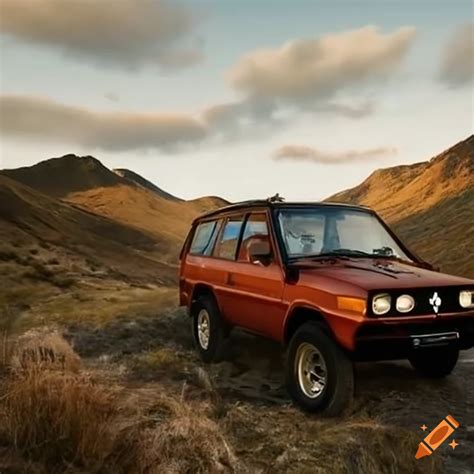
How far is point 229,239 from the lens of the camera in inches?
309

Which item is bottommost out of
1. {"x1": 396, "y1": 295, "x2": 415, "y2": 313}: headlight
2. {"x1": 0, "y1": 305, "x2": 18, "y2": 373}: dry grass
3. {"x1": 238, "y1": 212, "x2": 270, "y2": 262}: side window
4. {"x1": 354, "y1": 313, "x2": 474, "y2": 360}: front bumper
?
{"x1": 0, "y1": 305, "x2": 18, "y2": 373}: dry grass

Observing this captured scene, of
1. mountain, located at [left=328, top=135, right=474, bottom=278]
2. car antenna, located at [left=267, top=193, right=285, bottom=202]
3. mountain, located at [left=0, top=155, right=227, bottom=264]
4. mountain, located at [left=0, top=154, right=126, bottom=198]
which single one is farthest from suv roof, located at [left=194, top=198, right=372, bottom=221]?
mountain, located at [left=0, top=154, right=126, bottom=198]

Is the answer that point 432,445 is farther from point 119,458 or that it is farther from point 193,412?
point 119,458

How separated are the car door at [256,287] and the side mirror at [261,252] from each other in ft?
0.11

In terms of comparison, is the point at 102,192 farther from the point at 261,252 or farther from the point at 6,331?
the point at 261,252

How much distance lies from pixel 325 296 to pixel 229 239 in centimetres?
256

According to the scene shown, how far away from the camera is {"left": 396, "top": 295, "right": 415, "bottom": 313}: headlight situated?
5.31 m

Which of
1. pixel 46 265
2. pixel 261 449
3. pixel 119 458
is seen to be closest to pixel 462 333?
pixel 261 449

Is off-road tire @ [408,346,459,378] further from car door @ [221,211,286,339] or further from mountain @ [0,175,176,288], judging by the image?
mountain @ [0,175,176,288]

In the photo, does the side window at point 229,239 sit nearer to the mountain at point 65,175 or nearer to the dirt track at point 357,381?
the dirt track at point 357,381

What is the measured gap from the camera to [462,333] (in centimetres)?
564

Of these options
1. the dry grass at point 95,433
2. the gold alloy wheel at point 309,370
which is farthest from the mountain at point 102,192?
the dry grass at point 95,433

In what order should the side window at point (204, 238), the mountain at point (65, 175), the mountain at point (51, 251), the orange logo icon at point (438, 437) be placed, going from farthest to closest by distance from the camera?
1. the mountain at point (65, 175)
2. the mountain at point (51, 251)
3. the side window at point (204, 238)
4. the orange logo icon at point (438, 437)

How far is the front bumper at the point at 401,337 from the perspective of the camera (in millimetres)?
5203
